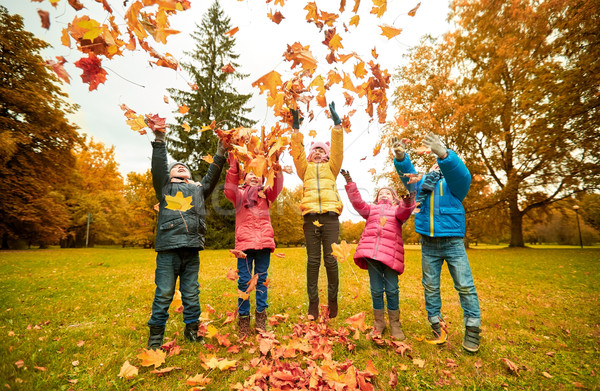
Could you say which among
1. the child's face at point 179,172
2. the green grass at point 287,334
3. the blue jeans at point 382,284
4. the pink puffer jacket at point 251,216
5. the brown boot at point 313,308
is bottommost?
the green grass at point 287,334

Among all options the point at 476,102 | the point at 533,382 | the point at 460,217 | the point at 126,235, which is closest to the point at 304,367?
the point at 533,382

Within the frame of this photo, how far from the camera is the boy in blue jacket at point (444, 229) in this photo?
8.73 ft

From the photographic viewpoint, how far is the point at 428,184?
2977 millimetres

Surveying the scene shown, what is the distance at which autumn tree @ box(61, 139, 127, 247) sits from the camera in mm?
20938

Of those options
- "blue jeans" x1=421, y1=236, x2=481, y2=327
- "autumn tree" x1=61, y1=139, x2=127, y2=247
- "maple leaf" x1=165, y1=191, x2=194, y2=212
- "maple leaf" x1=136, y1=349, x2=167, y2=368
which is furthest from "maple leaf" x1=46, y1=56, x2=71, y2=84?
"autumn tree" x1=61, y1=139, x2=127, y2=247

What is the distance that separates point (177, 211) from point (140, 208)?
87.7ft

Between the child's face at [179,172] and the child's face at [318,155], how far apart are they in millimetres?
1554

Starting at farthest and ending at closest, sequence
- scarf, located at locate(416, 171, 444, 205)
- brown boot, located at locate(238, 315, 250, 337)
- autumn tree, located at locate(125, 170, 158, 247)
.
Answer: autumn tree, located at locate(125, 170, 158, 247), scarf, located at locate(416, 171, 444, 205), brown boot, located at locate(238, 315, 250, 337)

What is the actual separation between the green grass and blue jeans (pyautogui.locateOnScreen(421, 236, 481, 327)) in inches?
14.8

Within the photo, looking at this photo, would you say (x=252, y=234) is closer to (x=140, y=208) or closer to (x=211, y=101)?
(x=211, y=101)

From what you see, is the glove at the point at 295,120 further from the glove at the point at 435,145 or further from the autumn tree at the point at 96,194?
the autumn tree at the point at 96,194

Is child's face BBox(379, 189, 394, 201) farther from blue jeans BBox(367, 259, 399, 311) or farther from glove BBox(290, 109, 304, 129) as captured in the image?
glove BBox(290, 109, 304, 129)

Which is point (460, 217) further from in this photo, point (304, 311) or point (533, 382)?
point (304, 311)

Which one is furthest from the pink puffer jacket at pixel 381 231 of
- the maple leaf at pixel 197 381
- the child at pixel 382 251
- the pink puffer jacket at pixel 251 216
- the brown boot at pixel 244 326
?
the maple leaf at pixel 197 381
